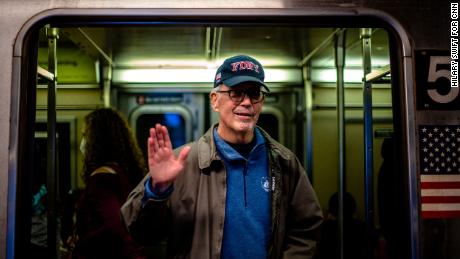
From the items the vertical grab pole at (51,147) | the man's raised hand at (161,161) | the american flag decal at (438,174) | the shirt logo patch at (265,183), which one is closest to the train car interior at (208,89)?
the vertical grab pole at (51,147)

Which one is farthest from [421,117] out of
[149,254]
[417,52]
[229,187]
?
[149,254]

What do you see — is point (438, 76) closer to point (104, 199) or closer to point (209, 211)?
point (209, 211)

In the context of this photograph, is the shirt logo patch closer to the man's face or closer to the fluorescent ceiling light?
the man's face

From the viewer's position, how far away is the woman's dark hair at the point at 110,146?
3305 mm

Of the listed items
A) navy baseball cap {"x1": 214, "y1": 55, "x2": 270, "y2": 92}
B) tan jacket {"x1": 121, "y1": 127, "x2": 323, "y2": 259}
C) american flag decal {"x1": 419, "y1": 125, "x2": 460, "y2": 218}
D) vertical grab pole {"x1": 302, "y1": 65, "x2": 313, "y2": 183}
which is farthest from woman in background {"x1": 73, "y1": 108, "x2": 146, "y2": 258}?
vertical grab pole {"x1": 302, "y1": 65, "x2": 313, "y2": 183}

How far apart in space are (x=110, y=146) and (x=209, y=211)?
1.22m

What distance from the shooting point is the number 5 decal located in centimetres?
246

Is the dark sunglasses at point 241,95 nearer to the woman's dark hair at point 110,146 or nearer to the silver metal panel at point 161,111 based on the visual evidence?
the woman's dark hair at point 110,146

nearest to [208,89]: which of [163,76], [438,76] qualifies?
[163,76]

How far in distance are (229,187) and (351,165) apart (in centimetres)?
407

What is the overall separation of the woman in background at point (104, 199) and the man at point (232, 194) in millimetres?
683

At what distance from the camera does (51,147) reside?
3.45 metres

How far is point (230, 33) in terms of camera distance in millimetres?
4672

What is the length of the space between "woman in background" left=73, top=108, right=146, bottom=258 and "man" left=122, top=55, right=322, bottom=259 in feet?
2.24
